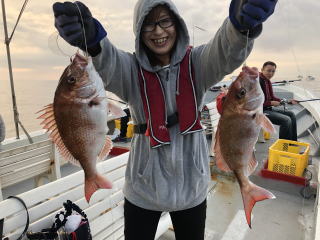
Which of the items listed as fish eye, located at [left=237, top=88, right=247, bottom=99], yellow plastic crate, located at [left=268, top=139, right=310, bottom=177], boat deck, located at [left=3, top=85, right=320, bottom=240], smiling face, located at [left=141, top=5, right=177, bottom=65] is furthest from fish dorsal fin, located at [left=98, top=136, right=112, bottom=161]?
yellow plastic crate, located at [left=268, top=139, right=310, bottom=177]

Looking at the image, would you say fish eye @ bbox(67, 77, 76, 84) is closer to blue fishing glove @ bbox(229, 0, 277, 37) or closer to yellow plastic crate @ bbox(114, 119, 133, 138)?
blue fishing glove @ bbox(229, 0, 277, 37)

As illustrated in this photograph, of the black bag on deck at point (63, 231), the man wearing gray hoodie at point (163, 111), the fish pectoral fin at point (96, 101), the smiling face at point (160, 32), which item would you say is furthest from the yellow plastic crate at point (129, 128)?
the fish pectoral fin at point (96, 101)

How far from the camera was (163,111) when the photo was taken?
1.56 m

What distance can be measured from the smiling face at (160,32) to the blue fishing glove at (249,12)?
40 cm

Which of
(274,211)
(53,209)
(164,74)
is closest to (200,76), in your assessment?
(164,74)

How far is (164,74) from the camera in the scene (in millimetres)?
1595

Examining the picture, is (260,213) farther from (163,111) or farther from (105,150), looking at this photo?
(105,150)

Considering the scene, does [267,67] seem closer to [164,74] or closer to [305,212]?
[305,212]

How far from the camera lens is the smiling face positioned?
58.7 inches

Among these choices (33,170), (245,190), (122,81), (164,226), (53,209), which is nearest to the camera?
(245,190)

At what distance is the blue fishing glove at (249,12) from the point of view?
114 cm

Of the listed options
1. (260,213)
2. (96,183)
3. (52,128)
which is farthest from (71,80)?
(260,213)

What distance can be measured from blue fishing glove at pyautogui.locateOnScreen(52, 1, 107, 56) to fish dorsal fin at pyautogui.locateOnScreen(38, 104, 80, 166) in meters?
0.34

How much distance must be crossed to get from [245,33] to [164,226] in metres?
2.21
